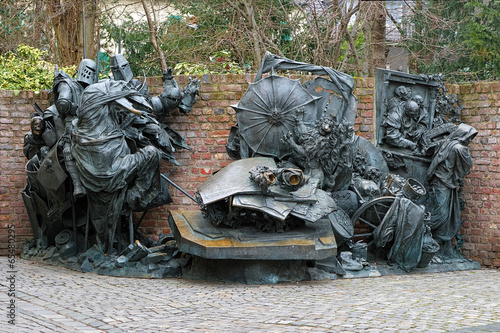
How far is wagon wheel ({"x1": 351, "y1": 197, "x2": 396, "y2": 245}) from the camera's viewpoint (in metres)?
10.2

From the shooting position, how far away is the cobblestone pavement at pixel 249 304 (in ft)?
21.7

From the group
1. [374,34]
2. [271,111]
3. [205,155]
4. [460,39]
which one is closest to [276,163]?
[271,111]

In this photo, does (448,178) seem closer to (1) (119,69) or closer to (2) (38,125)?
(1) (119,69)

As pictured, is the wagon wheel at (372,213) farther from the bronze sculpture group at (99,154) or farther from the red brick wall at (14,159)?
the red brick wall at (14,159)

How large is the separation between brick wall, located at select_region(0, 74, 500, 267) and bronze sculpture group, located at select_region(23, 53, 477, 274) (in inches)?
12.2

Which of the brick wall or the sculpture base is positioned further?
the brick wall

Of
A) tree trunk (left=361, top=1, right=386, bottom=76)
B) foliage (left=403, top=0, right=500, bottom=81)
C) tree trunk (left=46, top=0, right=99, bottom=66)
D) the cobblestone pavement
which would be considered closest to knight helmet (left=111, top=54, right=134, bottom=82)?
the cobblestone pavement

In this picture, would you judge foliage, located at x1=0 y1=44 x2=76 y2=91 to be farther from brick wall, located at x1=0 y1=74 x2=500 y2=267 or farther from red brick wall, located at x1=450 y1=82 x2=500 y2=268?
red brick wall, located at x1=450 y1=82 x2=500 y2=268

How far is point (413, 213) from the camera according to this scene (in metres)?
9.93

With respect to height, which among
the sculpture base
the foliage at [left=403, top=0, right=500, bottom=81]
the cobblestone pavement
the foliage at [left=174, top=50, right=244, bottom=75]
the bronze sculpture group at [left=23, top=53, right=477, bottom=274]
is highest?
the foliage at [left=403, top=0, right=500, bottom=81]

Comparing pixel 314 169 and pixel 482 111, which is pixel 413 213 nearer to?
pixel 314 169

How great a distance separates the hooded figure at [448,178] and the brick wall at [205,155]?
2.06 ft

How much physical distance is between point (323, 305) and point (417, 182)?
3.49 m

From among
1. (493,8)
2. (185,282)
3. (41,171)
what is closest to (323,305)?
(185,282)
